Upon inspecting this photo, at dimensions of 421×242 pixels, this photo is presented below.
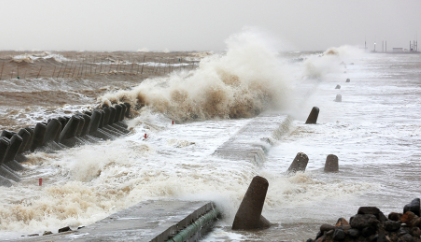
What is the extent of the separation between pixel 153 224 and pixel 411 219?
9.03 ft

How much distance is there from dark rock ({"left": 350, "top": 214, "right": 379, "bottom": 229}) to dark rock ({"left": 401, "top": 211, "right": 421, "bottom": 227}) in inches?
14.0

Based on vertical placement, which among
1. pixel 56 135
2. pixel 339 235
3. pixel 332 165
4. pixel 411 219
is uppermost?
pixel 411 219

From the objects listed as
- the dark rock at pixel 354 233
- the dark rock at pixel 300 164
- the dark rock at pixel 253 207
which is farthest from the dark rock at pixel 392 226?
the dark rock at pixel 300 164

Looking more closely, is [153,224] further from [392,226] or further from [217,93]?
[217,93]

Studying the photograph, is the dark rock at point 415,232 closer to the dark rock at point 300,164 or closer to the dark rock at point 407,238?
the dark rock at point 407,238

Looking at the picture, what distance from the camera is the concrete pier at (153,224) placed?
5.43 meters

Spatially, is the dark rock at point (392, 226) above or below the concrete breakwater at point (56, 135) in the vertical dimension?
above

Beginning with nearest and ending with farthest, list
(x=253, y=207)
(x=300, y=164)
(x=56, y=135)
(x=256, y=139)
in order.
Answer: (x=253, y=207), (x=300, y=164), (x=56, y=135), (x=256, y=139)

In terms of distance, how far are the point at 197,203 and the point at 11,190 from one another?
4.00 m

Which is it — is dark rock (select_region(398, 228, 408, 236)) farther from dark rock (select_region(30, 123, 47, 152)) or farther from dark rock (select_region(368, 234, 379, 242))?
dark rock (select_region(30, 123, 47, 152))

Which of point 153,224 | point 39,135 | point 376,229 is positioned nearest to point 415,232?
point 376,229

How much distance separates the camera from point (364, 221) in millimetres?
5016

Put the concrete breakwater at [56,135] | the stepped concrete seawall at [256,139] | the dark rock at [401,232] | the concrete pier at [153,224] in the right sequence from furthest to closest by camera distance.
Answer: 1. the stepped concrete seawall at [256,139]
2. the concrete breakwater at [56,135]
3. the concrete pier at [153,224]
4. the dark rock at [401,232]

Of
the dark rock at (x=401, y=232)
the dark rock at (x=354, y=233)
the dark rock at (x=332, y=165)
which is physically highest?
the dark rock at (x=401, y=232)
